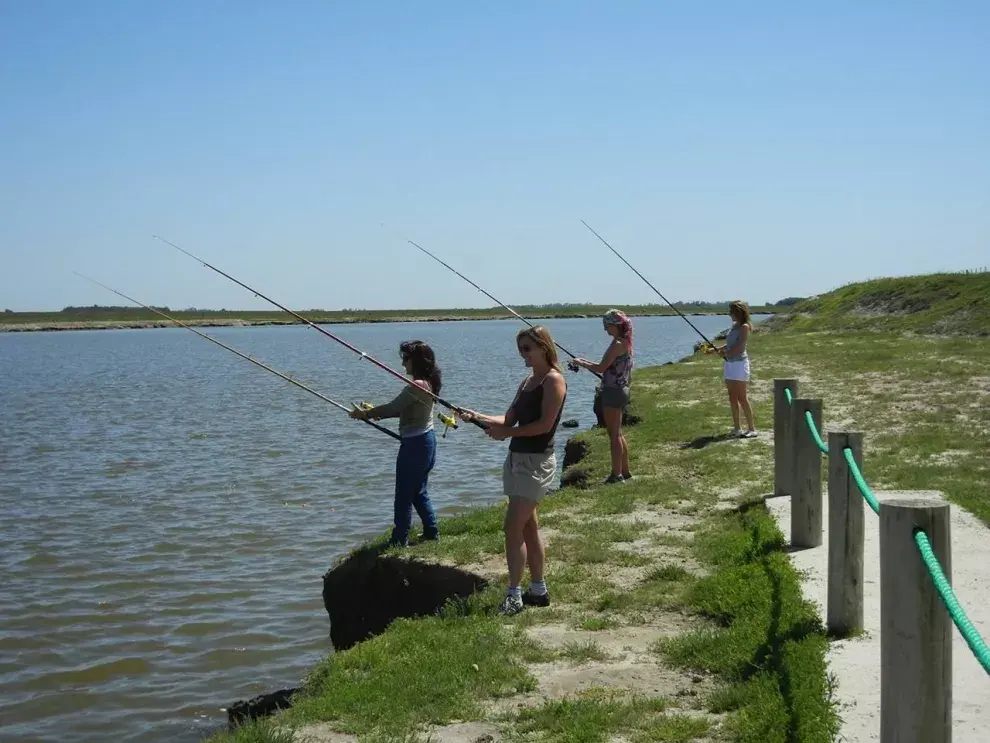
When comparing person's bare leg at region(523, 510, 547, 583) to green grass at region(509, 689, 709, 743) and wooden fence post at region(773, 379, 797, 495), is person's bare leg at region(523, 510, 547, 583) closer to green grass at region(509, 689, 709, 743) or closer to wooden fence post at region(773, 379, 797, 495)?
green grass at region(509, 689, 709, 743)

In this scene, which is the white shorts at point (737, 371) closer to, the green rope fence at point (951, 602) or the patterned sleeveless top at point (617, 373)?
the patterned sleeveless top at point (617, 373)

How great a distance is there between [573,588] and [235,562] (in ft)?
21.0

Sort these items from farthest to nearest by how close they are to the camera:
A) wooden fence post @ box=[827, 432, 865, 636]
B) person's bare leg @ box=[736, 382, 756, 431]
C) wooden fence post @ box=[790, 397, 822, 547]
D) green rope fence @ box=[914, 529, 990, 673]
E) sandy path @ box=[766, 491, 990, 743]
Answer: person's bare leg @ box=[736, 382, 756, 431], wooden fence post @ box=[790, 397, 822, 547], wooden fence post @ box=[827, 432, 865, 636], sandy path @ box=[766, 491, 990, 743], green rope fence @ box=[914, 529, 990, 673]

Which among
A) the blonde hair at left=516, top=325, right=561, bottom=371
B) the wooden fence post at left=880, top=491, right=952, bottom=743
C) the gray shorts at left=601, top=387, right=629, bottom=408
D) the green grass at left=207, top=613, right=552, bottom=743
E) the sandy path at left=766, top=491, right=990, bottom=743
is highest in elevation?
the blonde hair at left=516, top=325, right=561, bottom=371

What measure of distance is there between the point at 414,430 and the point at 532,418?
2.12 meters

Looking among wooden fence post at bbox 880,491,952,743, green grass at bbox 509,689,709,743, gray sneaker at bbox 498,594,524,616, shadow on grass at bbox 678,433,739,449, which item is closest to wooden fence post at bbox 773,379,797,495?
gray sneaker at bbox 498,594,524,616

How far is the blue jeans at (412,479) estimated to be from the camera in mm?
9055

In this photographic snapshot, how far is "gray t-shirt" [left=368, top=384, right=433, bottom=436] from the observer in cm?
880

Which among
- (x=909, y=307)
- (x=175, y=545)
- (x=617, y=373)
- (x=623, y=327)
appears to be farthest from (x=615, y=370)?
(x=909, y=307)

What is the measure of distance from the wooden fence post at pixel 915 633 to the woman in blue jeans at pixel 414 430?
206 inches

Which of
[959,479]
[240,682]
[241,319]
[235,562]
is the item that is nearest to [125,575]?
[235,562]

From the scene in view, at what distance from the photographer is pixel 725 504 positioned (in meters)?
10.1

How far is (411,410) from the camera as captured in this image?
29.5 feet

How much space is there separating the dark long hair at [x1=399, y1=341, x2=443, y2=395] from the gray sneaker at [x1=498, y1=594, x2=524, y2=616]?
7.34ft
